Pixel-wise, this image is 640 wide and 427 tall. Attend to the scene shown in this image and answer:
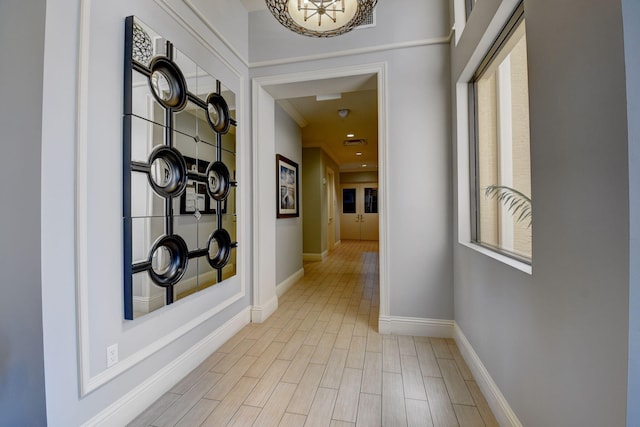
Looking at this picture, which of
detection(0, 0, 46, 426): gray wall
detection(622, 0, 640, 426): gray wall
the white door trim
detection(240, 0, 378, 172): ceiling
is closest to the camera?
detection(622, 0, 640, 426): gray wall

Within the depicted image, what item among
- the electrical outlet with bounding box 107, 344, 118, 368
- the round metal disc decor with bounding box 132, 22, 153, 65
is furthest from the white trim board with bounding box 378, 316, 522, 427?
the round metal disc decor with bounding box 132, 22, 153, 65

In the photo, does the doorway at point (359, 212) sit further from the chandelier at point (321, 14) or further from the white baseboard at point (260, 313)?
the chandelier at point (321, 14)

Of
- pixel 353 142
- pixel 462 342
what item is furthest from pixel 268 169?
pixel 353 142

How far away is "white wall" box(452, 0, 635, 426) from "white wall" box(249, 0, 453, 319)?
109 centimetres

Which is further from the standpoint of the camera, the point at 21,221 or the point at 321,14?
the point at 321,14

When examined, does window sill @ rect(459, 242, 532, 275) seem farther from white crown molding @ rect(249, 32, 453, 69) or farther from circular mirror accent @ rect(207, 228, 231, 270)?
circular mirror accent @ rect(207, 228, 231, 270)

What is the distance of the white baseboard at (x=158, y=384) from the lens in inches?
55.5

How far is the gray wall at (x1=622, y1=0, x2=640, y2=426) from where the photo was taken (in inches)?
27.0

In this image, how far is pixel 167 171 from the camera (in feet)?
5.67

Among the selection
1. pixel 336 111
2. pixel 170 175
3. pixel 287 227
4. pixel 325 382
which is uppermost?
pixel 336 111

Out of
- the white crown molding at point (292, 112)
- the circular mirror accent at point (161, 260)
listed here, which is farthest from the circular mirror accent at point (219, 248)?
the white crown molding at point (292, 112)

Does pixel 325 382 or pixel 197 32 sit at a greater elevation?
pixel 197 32

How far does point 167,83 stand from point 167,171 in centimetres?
56

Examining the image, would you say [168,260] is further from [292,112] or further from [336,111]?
[336,111]
